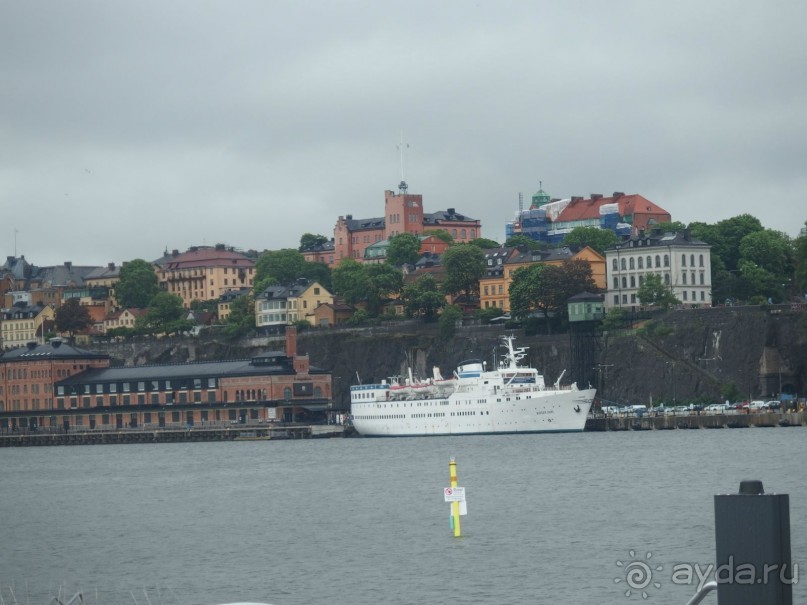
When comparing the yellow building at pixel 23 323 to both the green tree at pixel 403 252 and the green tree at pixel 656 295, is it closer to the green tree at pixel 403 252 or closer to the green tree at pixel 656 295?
the green tree at pixel 403 252

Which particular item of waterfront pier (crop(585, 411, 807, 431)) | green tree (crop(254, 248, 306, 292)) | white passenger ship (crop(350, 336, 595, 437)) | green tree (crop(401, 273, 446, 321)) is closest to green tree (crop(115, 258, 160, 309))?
green tree (crop(254, 248, 306, 292))

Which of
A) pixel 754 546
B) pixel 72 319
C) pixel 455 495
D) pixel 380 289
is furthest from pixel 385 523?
pixel 72 319

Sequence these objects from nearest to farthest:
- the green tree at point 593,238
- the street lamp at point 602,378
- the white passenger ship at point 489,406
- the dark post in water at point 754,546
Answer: the dark post in water at point 754,546, the white passenger ship at point 489,406, the street lamp at point 602,378, the green tree at point 593,238

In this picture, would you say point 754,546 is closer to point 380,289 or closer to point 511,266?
point 511,266

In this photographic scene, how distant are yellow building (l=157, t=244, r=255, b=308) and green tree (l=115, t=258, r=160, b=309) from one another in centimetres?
388

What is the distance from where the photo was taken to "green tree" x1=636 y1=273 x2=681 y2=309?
4683 inches

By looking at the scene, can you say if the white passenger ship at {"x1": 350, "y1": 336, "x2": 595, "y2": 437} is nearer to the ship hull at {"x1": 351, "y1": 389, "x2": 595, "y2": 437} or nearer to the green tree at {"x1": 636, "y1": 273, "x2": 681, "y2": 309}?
the ship hull at {"x1": 351, "y1": 389, "x2": 595, "y2": 437}

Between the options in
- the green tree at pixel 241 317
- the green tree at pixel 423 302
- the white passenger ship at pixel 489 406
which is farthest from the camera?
the green tree at pixel 241 317

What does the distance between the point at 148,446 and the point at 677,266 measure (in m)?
44.8

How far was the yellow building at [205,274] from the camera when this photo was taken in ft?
581

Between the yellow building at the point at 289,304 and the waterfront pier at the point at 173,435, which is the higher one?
the yellow building at the point at 289,304

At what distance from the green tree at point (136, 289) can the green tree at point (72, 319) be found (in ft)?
27.5

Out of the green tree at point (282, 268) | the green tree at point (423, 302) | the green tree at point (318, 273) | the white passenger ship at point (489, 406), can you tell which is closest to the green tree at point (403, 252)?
the green tree at point (318, 273)

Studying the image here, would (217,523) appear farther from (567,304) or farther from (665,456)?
(567,304)
